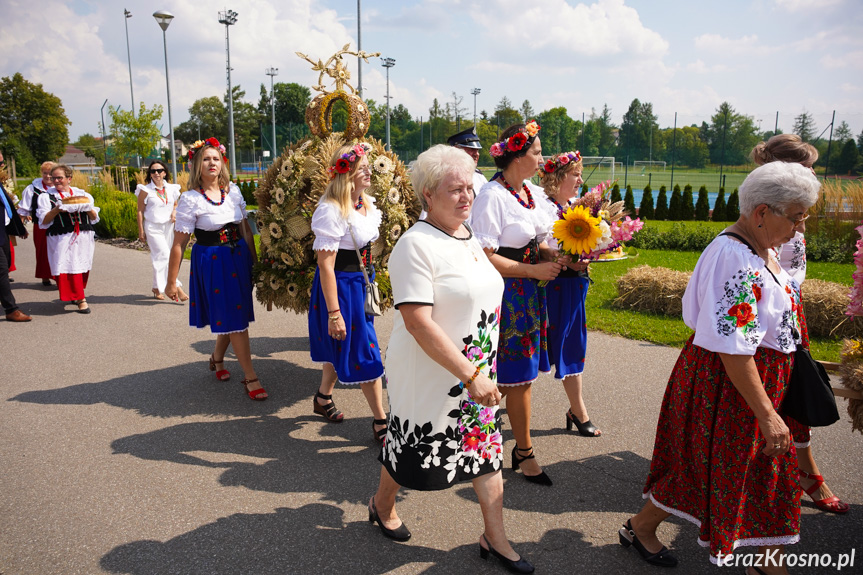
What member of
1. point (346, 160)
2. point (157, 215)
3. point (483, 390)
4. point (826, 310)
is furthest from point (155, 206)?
point (826, 310)

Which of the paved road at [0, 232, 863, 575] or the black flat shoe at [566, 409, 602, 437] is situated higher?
the black flat shoe at [566, 409, 602, 437]

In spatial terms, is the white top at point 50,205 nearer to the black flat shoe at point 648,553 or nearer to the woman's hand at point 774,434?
the black flat shoe at point 648,553

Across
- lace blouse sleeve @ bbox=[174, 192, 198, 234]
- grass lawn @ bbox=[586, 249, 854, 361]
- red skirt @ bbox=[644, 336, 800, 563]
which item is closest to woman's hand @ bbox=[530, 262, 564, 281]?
red skirt @ bbox=[644, 336, 800, 563]

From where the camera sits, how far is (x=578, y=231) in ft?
11.5

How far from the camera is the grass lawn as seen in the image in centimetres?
650

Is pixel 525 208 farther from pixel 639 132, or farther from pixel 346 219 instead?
pixel 639 132

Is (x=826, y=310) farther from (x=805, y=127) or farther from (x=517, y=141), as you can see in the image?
(x=805, y=127)

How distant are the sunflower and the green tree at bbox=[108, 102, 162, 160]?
24823 mm

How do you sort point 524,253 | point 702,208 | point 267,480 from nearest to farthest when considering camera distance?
point 524,253, point 267,480, point 702,208

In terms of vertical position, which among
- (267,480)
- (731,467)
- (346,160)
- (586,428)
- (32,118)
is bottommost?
(267,480)

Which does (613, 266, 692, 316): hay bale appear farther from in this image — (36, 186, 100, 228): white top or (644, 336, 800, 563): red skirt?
(36, 186, 100, 228): white top

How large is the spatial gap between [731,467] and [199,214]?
433 cm

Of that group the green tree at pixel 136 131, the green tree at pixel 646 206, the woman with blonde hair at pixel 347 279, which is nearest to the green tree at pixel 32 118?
the green tree at pixel 136 131

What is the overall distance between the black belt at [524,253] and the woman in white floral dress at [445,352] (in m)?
0.78
